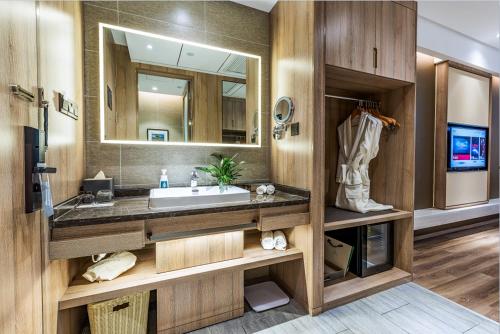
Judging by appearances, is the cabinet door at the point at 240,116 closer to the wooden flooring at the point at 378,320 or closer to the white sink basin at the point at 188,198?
the white sink basin at the point at 188,198

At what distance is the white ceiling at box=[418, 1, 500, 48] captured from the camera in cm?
254

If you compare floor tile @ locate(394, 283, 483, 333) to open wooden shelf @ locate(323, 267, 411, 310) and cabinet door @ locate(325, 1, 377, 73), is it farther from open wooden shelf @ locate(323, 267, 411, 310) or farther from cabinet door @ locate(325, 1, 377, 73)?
cabinet door @ locate(325, 1, 377, 73)

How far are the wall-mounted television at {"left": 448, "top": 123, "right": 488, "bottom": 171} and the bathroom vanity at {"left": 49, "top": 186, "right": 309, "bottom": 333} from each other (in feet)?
10.5

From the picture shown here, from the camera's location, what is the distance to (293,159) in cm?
195

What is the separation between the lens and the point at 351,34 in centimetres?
183

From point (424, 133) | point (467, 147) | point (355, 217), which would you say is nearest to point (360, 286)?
point (355, 217)

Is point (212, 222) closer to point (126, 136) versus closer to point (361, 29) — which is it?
point (126, 136)

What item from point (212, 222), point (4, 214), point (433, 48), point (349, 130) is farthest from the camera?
point (433, 48)

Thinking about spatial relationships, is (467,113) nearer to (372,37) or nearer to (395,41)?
(395,41)

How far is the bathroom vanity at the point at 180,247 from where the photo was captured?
4.01 ft

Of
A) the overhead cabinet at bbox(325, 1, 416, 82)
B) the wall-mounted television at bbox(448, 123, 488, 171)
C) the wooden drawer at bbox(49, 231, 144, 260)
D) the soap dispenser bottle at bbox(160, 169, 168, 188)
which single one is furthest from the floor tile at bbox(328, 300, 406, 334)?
the wall-mounted television at bbox(448, 123, 488, 171)

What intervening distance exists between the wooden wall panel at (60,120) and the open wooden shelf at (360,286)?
179 cm

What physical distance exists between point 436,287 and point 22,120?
3.22 m

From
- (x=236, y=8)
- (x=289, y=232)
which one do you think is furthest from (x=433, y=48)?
(x=289, y=232)
